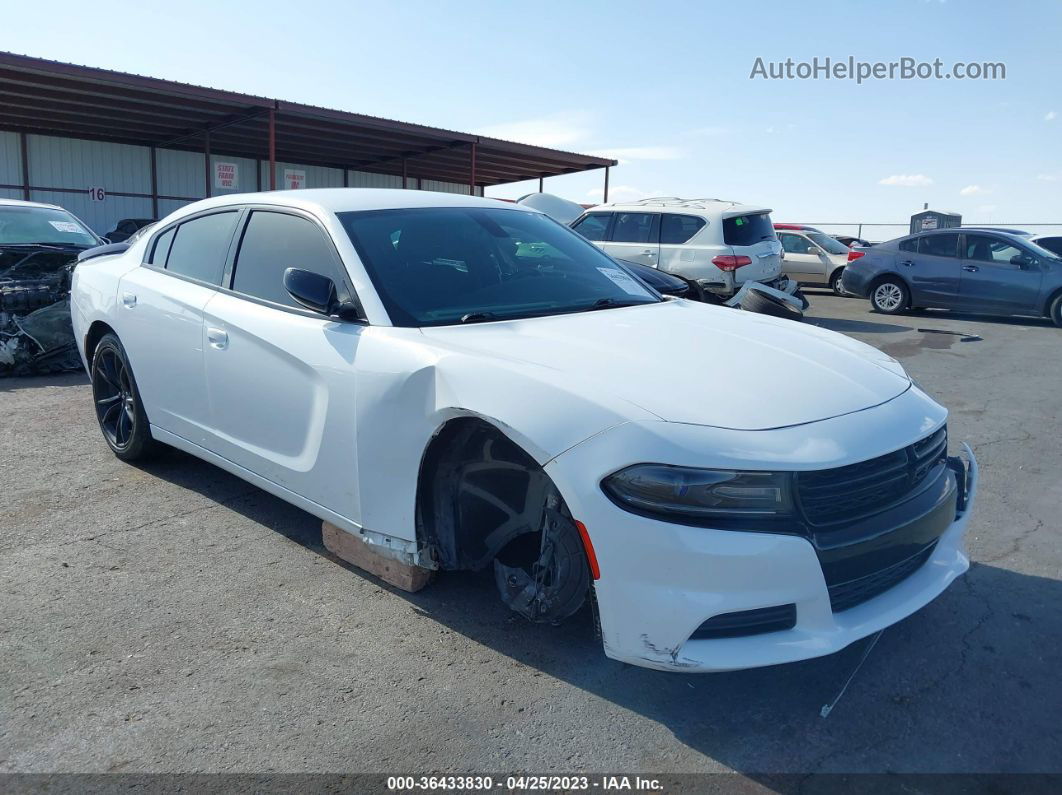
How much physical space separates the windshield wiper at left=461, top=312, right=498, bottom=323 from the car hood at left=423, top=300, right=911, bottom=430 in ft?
0.24

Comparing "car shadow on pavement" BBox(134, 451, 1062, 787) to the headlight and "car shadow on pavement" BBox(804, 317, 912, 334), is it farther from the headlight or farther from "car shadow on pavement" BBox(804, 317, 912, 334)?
"car shadow on pavement" BBox(804, 317, 912, 334)

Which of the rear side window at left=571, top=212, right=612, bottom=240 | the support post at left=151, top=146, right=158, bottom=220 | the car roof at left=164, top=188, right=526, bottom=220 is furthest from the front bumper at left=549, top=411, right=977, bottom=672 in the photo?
the support post at left=151, top=146, right=158, bottom=220

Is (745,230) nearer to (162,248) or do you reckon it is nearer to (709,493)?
(162,248)

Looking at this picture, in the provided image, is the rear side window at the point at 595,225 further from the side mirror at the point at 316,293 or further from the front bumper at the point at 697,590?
the front bumper at the point at 697,590

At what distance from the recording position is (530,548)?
3088mm

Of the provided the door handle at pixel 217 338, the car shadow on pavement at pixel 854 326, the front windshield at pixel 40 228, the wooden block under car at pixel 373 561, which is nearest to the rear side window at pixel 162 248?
the door handle at pixel 217 338

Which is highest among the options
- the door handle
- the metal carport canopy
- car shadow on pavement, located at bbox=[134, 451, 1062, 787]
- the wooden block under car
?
the metal carport canopy

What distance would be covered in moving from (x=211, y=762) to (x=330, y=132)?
19.9 meters

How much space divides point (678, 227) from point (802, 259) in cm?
806

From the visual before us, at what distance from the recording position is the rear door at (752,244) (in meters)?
11.0

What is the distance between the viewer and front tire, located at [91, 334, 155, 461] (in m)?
4.57

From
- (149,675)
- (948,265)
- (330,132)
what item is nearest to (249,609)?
(149,675)

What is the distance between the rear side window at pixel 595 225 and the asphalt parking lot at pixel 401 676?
8.54 m

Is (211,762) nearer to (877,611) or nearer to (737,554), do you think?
(737,554)
